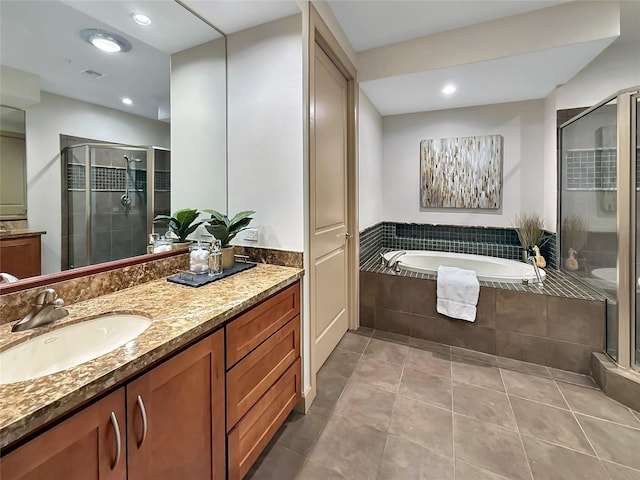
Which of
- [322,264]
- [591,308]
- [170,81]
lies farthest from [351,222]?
[591,308]

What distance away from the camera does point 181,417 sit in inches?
35.2

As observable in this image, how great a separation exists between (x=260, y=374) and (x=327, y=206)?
1218 mm

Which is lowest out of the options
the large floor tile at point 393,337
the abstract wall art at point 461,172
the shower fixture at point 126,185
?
the large floor tile at point 393,337

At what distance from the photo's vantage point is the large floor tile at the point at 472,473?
1.29m

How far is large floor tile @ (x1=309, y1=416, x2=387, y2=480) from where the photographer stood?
53.0 inches

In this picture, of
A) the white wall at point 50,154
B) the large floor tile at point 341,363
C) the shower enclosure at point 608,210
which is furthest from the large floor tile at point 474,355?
the white wall at point 50,154

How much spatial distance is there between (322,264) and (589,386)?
6.40ft

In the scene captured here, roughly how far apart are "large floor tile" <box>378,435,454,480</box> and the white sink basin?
126 centimetres

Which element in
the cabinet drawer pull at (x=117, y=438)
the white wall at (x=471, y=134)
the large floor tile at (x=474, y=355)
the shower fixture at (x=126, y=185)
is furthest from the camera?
the white wall at (x=471, y=134)

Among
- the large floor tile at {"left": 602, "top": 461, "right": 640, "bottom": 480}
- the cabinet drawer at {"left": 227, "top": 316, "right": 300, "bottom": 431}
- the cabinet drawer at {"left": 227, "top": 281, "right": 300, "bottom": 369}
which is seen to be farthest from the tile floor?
the cabinet drawer at {"left": 227, "top": 281, "right": 300, "bottom": 369}

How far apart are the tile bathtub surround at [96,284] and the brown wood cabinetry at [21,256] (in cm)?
8

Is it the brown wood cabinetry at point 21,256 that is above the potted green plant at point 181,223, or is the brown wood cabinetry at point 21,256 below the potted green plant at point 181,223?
below

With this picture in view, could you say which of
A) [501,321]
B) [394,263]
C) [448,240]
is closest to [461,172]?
[448,240]

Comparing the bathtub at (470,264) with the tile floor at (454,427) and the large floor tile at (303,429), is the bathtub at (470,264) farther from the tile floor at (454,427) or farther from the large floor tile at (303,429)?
the large floor tile at (303,429)
